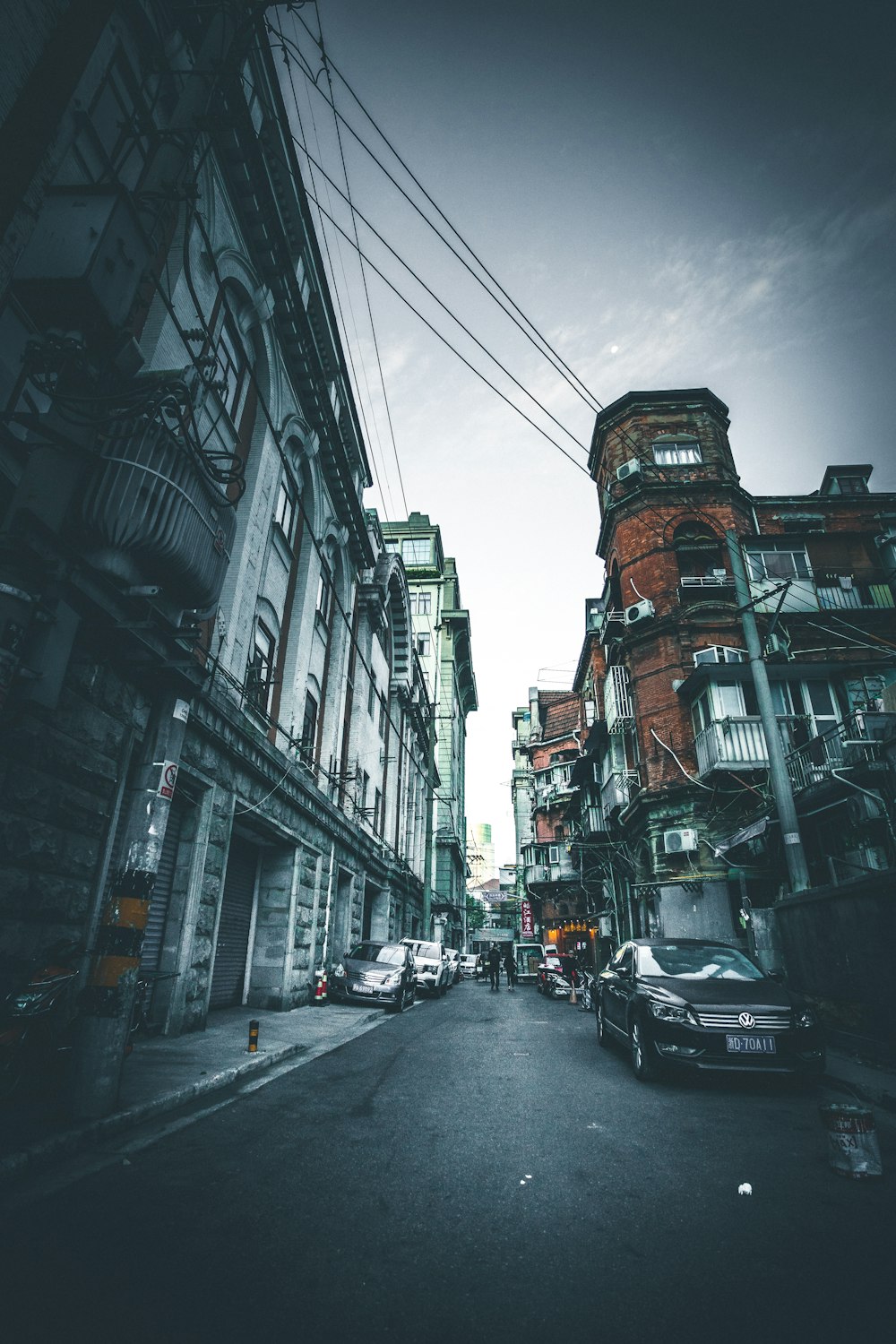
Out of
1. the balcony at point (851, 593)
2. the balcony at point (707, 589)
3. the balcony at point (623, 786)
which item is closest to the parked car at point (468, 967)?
the balcony at point (623, 786)

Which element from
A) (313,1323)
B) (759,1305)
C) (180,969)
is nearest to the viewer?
(313,1323)

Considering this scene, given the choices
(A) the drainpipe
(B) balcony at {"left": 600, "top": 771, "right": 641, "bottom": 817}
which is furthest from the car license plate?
(B) balcony at {"left": 600, "top": 771, "right": 641, "bottom": 817}

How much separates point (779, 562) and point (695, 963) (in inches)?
724

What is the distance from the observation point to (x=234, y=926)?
41.3 feet

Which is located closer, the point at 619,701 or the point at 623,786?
the point at 623,786

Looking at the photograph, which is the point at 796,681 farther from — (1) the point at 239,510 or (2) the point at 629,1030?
(1) the point at 239,510

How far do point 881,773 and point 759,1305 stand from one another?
1019cm

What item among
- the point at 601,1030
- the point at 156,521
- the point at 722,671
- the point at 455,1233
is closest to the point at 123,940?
the point at 455,1233

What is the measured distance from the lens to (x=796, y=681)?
20.2m

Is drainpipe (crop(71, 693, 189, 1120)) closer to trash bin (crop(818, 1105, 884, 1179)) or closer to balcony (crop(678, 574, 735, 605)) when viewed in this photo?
trash bin (crop(818, 1105, 884, 1179))

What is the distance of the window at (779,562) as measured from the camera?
2205 cm

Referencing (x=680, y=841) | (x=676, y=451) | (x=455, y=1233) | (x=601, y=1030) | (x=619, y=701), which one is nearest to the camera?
(x=455, y=1233)

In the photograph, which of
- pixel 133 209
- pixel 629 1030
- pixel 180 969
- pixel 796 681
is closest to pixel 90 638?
pixel 133 209

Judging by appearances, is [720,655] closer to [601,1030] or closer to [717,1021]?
[601,1030]
